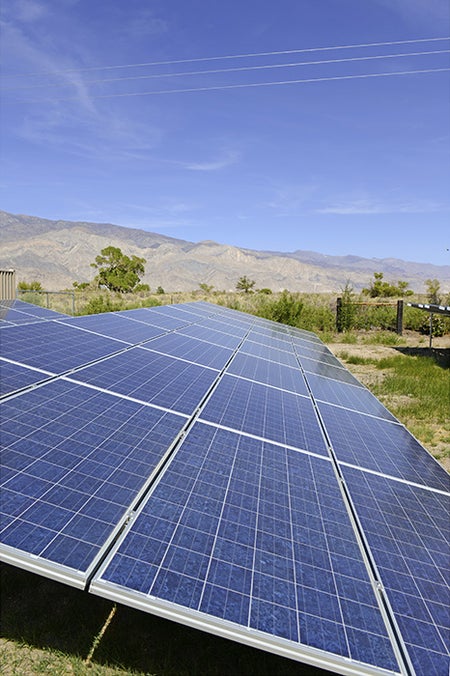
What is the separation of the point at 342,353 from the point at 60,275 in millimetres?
99340

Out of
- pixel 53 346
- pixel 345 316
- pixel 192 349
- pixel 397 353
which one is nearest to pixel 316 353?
pixel 192 349

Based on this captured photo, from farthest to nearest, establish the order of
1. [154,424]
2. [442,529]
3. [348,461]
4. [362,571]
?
[348,461] → [154,424] → [442,529] → [362,571]

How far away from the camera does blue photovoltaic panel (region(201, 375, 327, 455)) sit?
4727mm

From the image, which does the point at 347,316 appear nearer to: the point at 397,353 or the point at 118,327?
the point at 397,353

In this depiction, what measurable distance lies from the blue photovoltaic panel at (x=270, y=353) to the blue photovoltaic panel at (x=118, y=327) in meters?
2.01

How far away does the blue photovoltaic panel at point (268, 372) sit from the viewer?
7.19 meters

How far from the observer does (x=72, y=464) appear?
3215 mm

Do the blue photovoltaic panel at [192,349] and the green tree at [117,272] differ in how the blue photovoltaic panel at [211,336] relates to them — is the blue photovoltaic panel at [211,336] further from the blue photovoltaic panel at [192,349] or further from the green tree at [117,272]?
the green tree at [117,272]

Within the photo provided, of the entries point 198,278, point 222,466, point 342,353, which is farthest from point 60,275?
point 222,466

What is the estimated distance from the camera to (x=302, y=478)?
3.89m

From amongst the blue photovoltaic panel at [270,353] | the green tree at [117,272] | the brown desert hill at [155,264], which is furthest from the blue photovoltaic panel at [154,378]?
the brown desert hill at [155,264]

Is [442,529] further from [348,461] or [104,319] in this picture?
[104,319]

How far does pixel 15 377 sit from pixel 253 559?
3.20 m

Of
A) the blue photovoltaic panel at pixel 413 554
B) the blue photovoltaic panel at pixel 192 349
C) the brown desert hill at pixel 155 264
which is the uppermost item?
the brown desert hill at pixel 155 264
